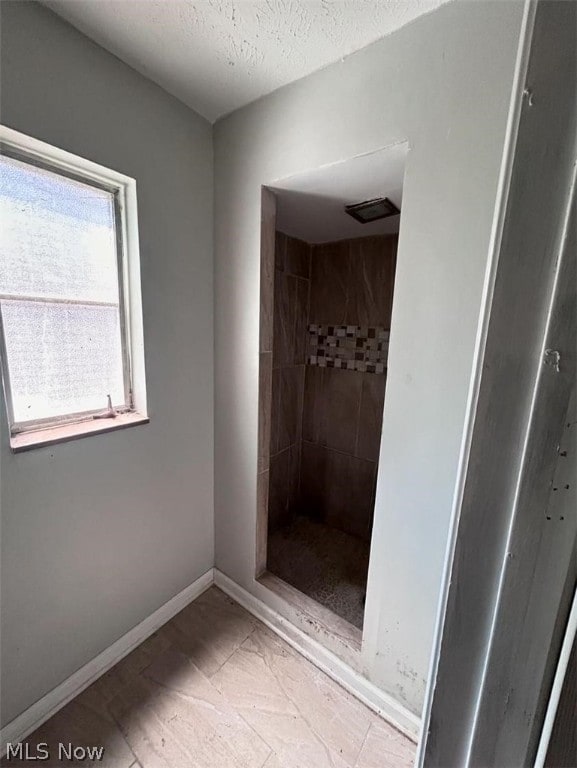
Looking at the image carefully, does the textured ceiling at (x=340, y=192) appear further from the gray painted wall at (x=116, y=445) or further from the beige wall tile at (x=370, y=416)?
the beige wall tile at (x=370, y=416)

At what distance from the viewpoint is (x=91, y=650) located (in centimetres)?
122

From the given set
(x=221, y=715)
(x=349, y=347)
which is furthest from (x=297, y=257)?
(x=221, y=715)

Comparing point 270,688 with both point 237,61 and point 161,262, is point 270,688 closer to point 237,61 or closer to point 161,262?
point 161,262

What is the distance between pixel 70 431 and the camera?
1103mm

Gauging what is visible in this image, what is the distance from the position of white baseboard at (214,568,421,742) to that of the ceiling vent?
1925 millimetres

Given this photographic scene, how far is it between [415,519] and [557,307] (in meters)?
0.92

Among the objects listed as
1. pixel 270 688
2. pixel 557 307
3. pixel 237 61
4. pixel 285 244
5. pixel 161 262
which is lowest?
pixel 270 688

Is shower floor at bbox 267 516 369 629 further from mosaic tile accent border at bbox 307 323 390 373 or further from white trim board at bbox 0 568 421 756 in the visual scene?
mosaic tile accent border at bbox 307 323 390 373

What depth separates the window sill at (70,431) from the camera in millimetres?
993

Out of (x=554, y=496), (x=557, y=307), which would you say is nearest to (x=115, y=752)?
(x=554, y=496)

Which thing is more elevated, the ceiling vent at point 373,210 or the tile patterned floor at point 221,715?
the ceiling vent at point 373,210

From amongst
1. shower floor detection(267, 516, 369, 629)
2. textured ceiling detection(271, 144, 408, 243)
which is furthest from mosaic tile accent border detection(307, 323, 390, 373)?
shower floor detection(267, 516, 369, 629)

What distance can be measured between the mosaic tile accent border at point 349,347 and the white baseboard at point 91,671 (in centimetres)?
154

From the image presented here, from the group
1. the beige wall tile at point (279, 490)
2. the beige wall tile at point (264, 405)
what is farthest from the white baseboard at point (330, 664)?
the beige wall tile at point (264, 405)
